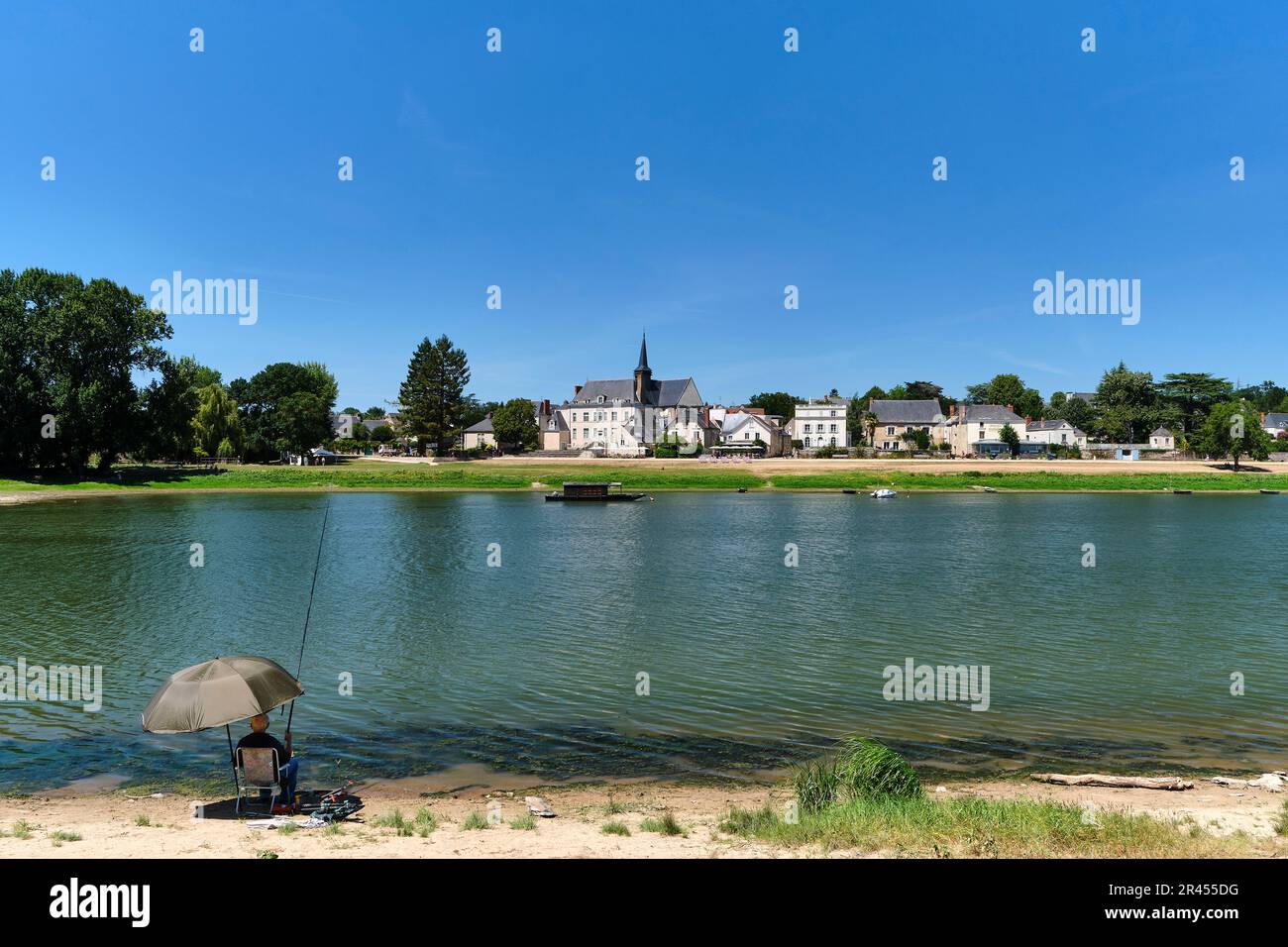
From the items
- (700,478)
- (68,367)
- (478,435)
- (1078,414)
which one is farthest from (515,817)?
(1078,414)

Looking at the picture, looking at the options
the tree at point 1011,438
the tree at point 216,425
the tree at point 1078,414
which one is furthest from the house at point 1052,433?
the tree at point 216,425

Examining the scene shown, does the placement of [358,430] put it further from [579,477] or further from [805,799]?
[805,799]

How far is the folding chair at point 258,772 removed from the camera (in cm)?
1153

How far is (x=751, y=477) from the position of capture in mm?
105312

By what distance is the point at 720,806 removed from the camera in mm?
12547

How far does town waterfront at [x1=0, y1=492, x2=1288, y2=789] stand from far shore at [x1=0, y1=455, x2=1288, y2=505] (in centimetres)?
4445

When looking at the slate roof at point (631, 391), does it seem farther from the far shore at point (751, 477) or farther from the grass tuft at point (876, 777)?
the grass tuft at point (876, 777)

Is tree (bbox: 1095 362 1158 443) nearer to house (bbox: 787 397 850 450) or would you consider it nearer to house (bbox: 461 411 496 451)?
house (bbox: 787 397 850 450)

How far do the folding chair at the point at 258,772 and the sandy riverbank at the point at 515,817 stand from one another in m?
0.57

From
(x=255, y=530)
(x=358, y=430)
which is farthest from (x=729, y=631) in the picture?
(x=358, y=430)

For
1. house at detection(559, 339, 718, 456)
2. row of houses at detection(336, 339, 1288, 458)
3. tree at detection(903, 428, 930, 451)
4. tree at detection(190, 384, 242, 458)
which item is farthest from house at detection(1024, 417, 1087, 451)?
tree at detection(190, 384, 242, 458)

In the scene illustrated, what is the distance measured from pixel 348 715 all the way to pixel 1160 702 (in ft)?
64.0

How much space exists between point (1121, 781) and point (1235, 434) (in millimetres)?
122511

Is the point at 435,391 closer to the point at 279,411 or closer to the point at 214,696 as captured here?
the point at 279,411
